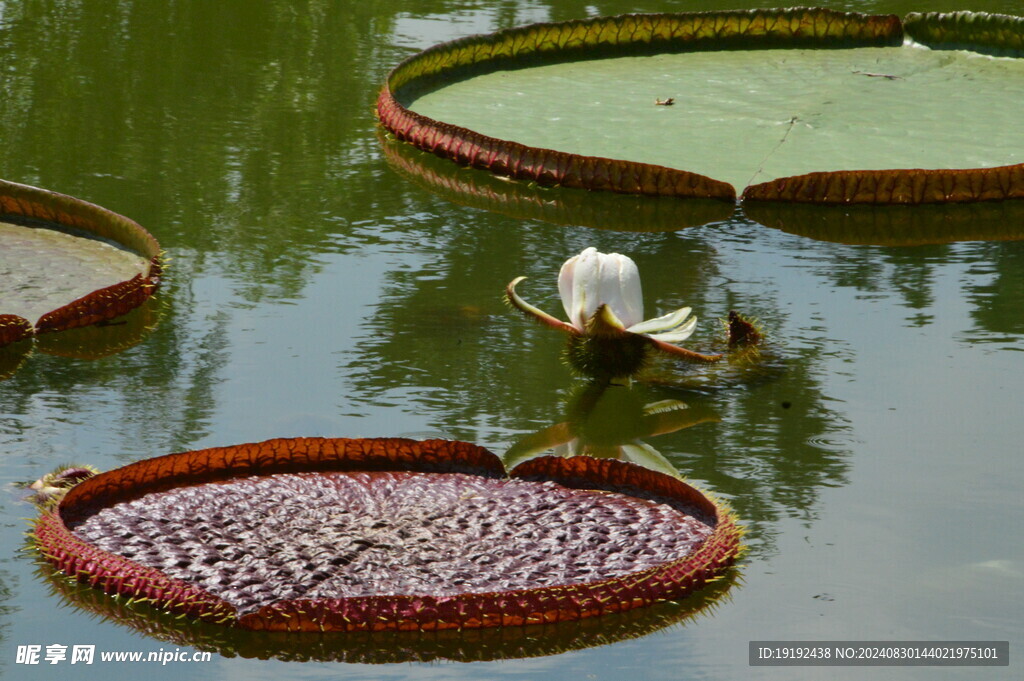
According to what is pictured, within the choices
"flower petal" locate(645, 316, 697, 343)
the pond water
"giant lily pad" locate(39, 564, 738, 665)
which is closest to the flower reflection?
the pond water

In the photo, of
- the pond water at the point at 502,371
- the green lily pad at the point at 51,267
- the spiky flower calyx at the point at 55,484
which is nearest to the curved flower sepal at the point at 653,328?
the pond water at the point at 502,371

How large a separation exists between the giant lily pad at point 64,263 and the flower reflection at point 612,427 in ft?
4.30

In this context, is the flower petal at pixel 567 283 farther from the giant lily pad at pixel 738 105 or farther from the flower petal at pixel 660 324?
the giant lily pad at pixel 738 105

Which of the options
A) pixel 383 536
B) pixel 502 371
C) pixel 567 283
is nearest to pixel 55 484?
pixel 383 536

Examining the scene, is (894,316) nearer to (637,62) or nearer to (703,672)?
(703,672)

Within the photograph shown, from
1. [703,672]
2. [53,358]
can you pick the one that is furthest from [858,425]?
[53,358]

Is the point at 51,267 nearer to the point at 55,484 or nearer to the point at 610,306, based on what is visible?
the point at 55,484

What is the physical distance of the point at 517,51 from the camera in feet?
21.5

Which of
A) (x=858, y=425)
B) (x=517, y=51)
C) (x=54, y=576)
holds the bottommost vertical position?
(x=54, y=576)

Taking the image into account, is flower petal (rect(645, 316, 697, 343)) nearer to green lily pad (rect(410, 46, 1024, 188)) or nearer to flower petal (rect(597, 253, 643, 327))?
flower petal (rect(597, 253, 643, 327))

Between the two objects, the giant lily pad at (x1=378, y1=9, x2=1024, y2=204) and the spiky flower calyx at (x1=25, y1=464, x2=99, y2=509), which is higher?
the giant lily pad at (x1=378, y1=9, x2=1024, y2=204)

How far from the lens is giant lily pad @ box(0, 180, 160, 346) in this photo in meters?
3.93

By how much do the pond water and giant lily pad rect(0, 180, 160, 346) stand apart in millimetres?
117

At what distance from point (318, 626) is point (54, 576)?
0.55 metres
